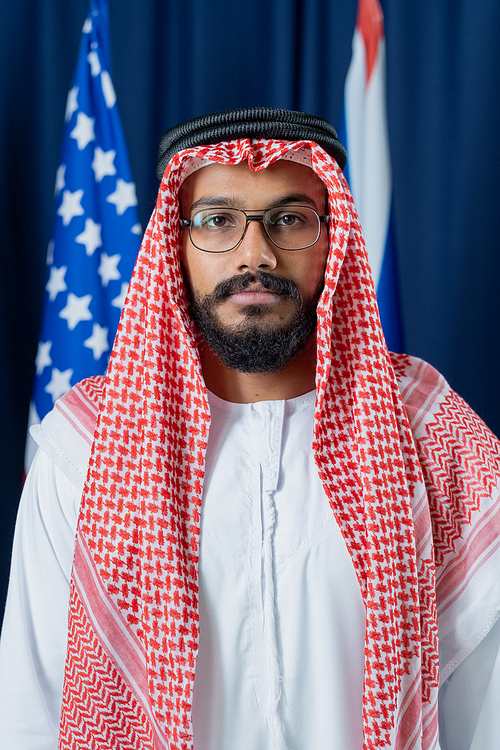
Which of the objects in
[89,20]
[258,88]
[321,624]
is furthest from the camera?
[258,88]

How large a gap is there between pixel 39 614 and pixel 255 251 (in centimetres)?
86

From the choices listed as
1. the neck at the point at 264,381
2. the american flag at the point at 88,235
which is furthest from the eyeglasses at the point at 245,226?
the american flag at the point at 88,235

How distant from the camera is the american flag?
1.66 m

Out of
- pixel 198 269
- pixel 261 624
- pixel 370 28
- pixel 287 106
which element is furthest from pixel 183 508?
pixel 370 28

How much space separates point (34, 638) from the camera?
4.04ft

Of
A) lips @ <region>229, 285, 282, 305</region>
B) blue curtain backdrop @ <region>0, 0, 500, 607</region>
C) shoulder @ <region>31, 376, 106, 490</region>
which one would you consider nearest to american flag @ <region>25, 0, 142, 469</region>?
blue curtain backdrop @ <region>0, 0, 500, 607</region>

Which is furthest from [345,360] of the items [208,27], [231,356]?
[208,27]

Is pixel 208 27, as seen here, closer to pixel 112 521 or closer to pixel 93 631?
pixel 112 521

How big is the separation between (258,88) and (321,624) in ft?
4.78

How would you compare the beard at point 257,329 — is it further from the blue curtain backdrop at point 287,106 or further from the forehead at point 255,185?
the blue curtain backdrop at point 287,106

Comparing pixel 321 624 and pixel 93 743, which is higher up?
pixel 321 624

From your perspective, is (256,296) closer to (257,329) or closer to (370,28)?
(257,329)

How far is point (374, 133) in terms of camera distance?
5.75ft

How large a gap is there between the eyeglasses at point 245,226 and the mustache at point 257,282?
71 millimetres
